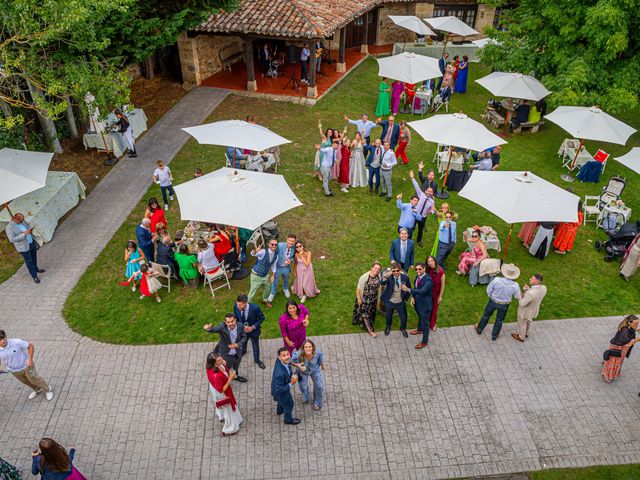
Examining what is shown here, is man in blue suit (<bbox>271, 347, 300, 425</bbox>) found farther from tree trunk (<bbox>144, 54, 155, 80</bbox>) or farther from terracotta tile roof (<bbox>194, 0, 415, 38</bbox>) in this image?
tree trunk (<bbox>144, 54, 155, 80</bbox>)

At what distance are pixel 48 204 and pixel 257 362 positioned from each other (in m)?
7.25

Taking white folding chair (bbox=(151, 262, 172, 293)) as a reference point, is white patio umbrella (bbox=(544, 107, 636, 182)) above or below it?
above

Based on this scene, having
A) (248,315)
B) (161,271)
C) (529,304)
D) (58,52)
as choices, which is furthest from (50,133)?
(529,304)

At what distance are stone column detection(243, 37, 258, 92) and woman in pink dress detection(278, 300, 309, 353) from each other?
1476cm

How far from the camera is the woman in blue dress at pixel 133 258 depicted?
9.87 metres

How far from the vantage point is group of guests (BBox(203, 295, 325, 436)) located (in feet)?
22.7

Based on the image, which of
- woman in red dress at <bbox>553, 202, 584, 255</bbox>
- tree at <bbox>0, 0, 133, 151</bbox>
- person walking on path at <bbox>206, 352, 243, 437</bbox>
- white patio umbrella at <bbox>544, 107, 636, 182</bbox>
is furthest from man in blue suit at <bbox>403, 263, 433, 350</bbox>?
tree at <bbox>0, 0, 133, 151</bbox>

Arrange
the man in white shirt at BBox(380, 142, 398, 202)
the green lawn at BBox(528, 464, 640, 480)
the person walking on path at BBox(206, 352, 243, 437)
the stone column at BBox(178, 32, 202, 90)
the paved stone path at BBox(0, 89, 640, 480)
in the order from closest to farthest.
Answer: the person walking on path at BBox(206, 352, 243, 437)
the green lawn at BBox(528, 464, 640, 480)
the paved stone path at BBox(0, 89, 640, 480)
the man in white shirt at BBox(380, 142, 398, 202)
the stone column at BBox(178, 32, 202, 90)

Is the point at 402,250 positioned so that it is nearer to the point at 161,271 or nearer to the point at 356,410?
the point at 356,410

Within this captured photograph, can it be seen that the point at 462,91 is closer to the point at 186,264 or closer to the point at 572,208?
the point at 572,208

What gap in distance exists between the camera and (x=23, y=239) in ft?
32.9

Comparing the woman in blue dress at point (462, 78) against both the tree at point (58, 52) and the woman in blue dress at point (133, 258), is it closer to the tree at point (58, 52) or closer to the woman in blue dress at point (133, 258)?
the tree at point (58, 52)

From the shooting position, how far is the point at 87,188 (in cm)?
1412

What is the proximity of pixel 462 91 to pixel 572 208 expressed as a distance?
42.2ft
